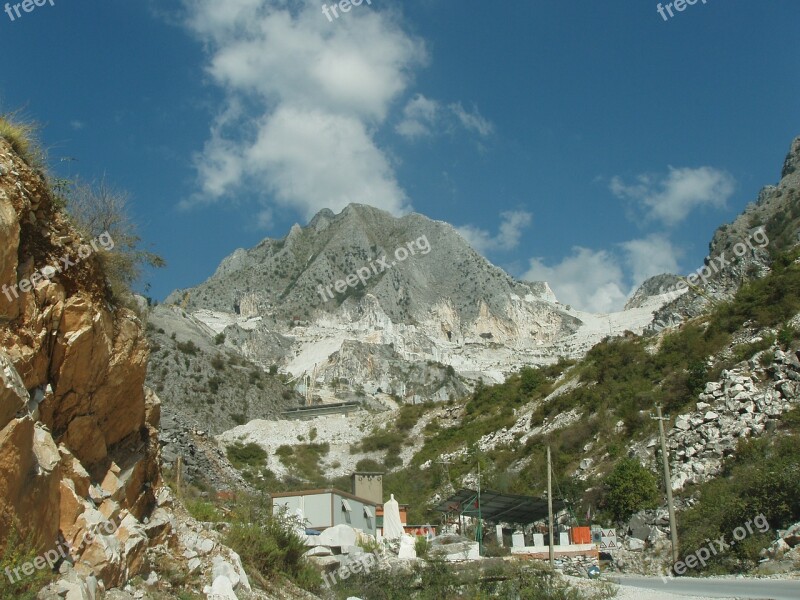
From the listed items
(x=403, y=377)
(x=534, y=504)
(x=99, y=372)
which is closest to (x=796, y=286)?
(x=534, y=504)

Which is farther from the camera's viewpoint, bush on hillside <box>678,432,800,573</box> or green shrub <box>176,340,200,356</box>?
green shrub <box>176,340,200,356</box>

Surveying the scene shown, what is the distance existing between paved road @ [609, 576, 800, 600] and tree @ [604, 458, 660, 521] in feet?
25.9

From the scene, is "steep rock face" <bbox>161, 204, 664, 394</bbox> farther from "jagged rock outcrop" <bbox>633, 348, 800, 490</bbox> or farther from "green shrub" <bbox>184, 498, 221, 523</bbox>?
"green shrub" <bbox>184, 498, 221, 523</bbox>

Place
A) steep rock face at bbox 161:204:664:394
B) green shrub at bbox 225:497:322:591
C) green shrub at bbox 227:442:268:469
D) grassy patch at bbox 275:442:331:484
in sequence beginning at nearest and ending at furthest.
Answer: green shrub at bbox 225:497:322:591, grassy patch at bbox 275:442:331:484, green shrub at bbox 227:442:268:469, steep rock face at bbox 161:204:664:394

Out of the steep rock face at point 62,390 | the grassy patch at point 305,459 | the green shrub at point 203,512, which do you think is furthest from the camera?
the grassy patch at point 305,459

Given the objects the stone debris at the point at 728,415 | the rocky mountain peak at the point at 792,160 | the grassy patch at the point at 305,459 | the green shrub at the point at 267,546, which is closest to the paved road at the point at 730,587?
the green shrub at the point at 267,546

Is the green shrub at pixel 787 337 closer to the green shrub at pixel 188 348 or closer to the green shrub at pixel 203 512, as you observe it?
the green shrub at pixel 203 512

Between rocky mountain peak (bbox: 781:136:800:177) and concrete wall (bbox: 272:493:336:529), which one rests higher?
rocky mountain peak (bbox: 781:136:800:177)

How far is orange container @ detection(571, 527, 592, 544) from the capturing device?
81.6 feet

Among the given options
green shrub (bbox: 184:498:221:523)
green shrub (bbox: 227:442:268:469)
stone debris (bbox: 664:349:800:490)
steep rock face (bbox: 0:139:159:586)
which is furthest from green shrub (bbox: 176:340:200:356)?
steep rock face (bbox: 0:139:159:586)

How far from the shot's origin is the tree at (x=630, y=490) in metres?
25.1

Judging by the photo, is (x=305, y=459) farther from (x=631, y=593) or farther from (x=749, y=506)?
(x=631, y=593)

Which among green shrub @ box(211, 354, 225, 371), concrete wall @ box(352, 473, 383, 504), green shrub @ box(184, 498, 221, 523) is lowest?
green shrub @ box(184, 498, 221, 523)

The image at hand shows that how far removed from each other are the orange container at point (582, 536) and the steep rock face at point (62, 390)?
1883 cm
